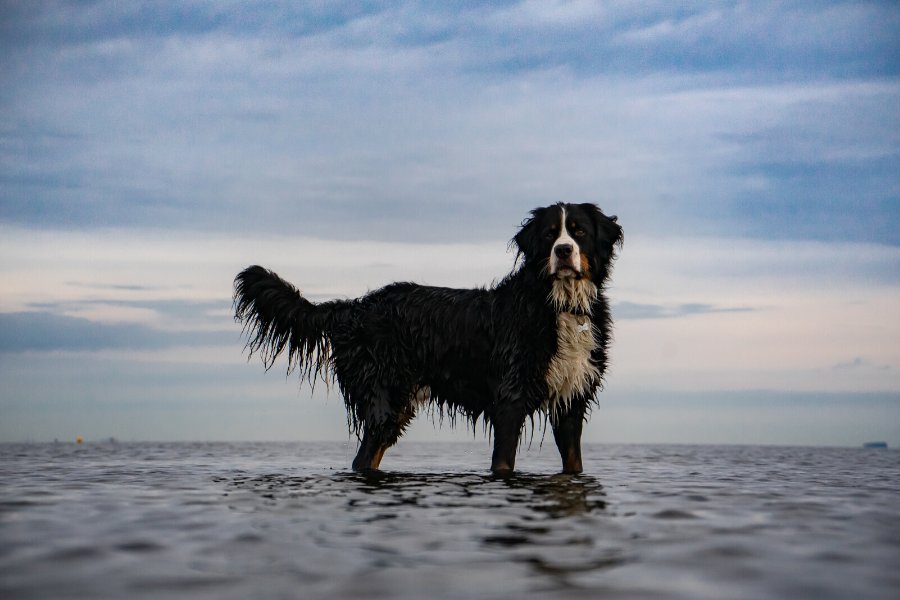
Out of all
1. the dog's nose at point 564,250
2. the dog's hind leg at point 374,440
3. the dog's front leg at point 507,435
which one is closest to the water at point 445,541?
the dog's front leg at point 507,435

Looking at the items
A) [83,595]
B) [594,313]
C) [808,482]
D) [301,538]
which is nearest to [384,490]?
[301,538]

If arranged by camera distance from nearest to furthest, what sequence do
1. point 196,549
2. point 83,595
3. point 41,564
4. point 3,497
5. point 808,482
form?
point 83,595 < point 41,564 < point 196,549 < point 3,497 < point 808,482

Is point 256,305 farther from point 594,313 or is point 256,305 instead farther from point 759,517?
point 759,517

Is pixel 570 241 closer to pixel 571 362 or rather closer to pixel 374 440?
pixel 571 362

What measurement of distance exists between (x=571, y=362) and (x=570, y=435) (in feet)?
3.07

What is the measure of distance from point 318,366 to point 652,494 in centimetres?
471

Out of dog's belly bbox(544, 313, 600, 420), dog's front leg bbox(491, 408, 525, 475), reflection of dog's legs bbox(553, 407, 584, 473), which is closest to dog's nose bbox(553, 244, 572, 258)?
dog's belly bbox(544, 313, 600, 420)

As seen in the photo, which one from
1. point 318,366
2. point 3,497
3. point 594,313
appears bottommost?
point 3,497

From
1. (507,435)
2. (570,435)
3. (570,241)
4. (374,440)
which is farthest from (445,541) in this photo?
(374,440)

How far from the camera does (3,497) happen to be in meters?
6.39

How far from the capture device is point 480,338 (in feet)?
30.6

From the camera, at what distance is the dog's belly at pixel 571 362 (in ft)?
28.9

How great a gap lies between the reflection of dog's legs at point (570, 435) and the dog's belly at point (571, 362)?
9.7 inches

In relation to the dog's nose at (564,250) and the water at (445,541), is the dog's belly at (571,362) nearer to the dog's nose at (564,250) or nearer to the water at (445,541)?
the dog's nose at (564,250)
